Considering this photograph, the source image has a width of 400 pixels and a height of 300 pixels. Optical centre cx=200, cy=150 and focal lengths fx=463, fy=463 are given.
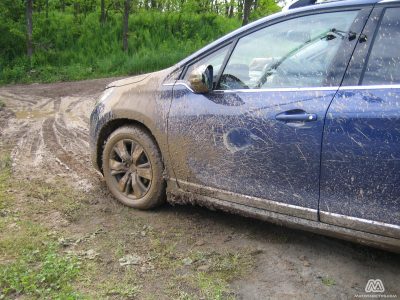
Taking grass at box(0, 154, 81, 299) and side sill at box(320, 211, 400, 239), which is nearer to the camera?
side sill at box(320, 211, 400, 239)

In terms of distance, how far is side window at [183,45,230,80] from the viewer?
356cm

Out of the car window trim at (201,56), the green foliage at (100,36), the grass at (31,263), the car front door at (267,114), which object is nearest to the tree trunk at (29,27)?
the green foliage at (100,36)

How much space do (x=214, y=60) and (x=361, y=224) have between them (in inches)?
65.2

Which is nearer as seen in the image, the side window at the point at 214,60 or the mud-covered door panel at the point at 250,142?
the mud-covered door panel at the point at 250,142

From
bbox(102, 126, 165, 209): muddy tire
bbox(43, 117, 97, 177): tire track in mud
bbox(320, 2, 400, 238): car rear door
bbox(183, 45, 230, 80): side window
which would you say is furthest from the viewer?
bbox(43, 117, 97, 177): tire track in mud

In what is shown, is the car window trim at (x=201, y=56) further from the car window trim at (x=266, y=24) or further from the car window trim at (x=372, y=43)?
the car window trim at (x=372, y=43)

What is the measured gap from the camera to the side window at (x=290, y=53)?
10.0ft

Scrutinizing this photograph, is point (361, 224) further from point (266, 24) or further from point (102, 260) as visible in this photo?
point (102, 260)

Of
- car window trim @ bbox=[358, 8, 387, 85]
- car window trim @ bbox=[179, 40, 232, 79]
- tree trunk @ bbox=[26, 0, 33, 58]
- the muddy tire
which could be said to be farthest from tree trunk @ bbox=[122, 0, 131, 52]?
car window trim @ bbox=[358, 8, 387, 85]

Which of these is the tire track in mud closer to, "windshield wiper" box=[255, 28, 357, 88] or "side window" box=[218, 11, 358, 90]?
"side window" box=[218, 11, 358, 90]

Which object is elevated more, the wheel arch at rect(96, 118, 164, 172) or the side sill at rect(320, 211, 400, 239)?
the wheel arch at rect(96, 118, 164, 172)

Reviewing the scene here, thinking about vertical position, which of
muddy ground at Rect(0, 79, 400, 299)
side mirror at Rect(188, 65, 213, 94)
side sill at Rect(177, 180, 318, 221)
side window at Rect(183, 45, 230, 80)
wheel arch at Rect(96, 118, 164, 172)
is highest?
side window at Rect(183, 45, 230, 80)

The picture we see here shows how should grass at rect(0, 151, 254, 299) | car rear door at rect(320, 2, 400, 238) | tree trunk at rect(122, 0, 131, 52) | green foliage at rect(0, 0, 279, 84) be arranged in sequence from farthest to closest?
tree trunk at rect(122, 0, 131, 52)
green foliage at rect(0, 0, 279, 84)
grass at rect(0, 151, 254, 299)
car rear door at rect(320, 2, 400, 238)

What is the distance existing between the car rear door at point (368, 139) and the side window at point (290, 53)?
0.19 meters
